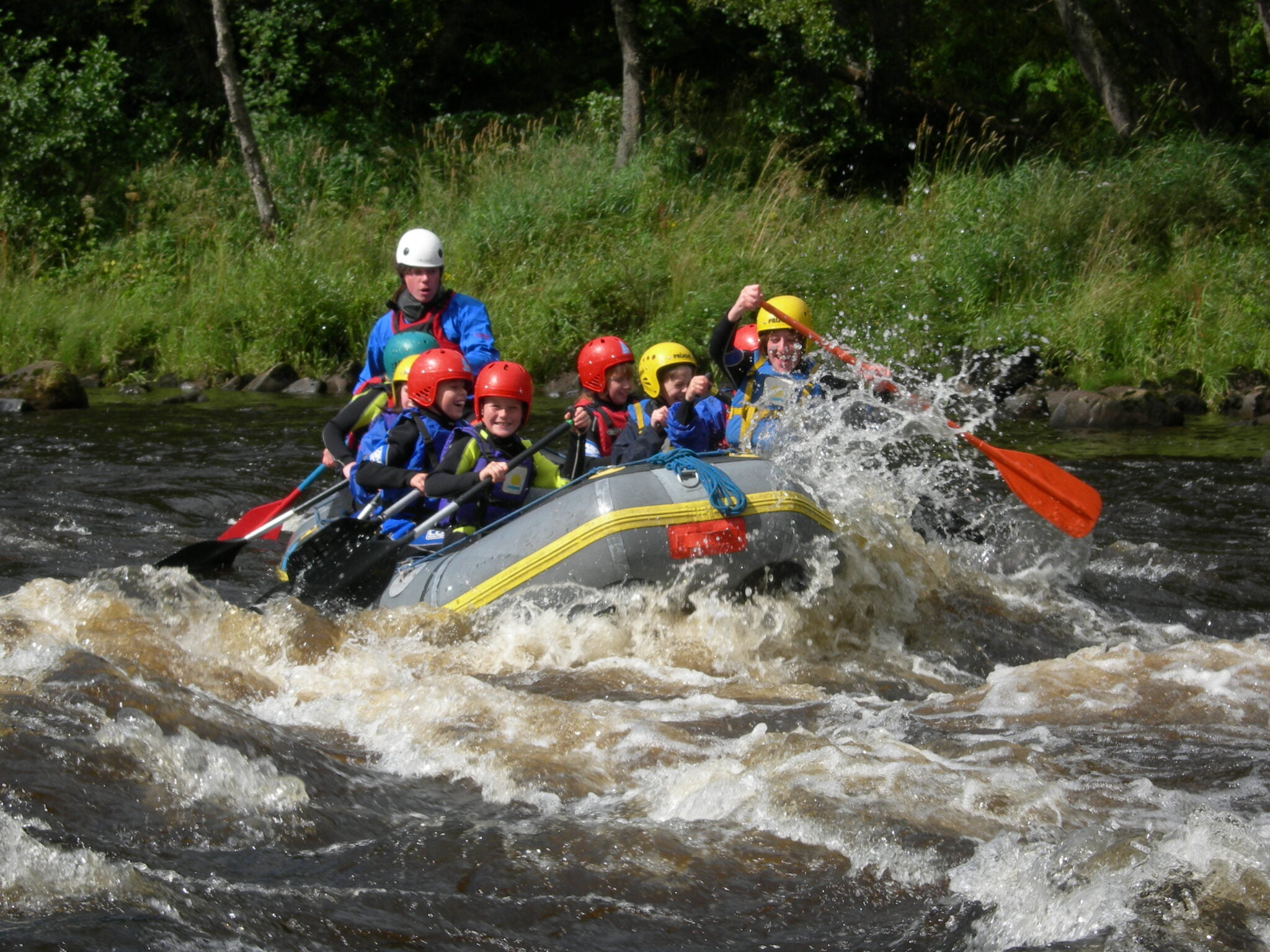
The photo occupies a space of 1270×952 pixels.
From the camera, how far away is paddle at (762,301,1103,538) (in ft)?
19.5

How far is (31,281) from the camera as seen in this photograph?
16344 mm

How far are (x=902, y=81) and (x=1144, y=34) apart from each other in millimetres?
3523

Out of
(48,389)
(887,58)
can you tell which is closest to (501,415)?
(48,389)

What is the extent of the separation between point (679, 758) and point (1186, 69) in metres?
14.8

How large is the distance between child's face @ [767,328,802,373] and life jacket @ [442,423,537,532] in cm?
155

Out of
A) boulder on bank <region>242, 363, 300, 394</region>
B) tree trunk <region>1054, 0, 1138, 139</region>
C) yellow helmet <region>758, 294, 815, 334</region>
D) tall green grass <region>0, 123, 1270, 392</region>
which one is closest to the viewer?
yellow helmet <region>758, 294, 815, 334</region>

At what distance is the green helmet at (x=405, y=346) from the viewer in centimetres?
664

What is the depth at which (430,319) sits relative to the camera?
7191mm

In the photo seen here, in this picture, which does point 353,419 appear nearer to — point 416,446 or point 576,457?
point 416,446

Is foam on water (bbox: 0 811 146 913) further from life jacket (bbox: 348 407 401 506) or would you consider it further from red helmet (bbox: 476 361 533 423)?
life jacket (bbox: 348 407 401 506)

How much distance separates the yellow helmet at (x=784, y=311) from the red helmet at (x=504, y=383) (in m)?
1.60

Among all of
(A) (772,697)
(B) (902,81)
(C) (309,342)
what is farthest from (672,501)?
(B) (902,81)

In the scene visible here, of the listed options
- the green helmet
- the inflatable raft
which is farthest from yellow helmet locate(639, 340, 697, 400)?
the inflatable raft

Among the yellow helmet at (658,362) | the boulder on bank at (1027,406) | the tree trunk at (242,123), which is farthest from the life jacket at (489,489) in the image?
the tree trunk at (242,123)
